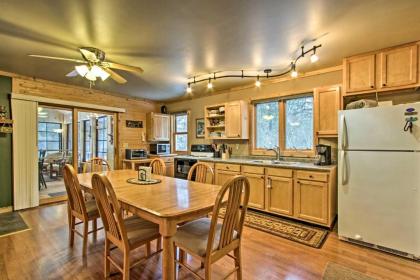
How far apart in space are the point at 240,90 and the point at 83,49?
116 inches

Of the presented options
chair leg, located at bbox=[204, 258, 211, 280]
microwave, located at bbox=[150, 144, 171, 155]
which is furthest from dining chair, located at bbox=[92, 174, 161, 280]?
microwave, located at bbox=[150, 144, 171, 155]

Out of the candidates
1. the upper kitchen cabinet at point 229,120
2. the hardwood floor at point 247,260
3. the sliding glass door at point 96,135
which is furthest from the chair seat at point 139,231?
the sliding glass door at point 96,135

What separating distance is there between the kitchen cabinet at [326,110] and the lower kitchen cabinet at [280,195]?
945 mm

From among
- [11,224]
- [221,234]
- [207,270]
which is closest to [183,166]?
[11,224]

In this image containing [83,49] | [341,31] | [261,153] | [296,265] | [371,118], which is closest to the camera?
[296,265]

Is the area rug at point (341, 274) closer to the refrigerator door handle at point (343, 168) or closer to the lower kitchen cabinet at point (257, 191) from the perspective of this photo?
the refrigerator door handle at point (343, 168)

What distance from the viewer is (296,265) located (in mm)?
2150

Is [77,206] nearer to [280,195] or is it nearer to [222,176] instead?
[222,176]

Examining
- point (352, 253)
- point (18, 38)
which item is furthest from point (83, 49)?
point (352, 253)

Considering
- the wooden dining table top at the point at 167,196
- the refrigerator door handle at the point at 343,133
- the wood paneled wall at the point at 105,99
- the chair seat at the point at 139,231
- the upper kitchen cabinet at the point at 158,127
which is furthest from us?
the upper kitchen cabinet at the point at 158,127

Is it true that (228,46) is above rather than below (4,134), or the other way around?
above

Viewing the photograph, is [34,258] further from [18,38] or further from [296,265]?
[296,265]

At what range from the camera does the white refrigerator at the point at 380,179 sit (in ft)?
7.33

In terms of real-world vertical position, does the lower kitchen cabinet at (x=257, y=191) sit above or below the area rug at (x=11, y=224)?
above
